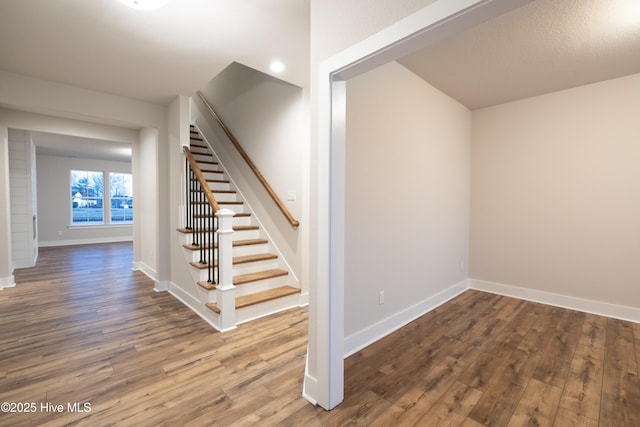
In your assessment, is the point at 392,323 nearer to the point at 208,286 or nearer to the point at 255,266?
the point at 255,266

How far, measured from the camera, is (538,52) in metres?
2.44

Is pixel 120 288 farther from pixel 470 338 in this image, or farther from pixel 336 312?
pixel 470 338

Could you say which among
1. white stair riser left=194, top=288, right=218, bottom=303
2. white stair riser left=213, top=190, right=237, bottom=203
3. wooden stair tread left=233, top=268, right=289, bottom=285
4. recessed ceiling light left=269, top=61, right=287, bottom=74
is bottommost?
white stair riser left=194, top=288, right=218, bottom=303

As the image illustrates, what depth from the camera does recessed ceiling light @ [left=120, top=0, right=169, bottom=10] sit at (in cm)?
180

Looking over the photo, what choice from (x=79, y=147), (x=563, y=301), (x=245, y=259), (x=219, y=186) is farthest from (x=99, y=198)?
(x=563, y=301)

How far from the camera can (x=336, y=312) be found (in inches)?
67.5

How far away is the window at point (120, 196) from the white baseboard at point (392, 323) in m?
9.44

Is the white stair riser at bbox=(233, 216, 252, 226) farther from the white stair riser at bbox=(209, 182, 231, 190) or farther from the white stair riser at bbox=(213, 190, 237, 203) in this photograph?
the white stair riser at bbox=(209, 182, 231, 190)

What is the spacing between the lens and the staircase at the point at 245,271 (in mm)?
2967

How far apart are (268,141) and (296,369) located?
2725 mm

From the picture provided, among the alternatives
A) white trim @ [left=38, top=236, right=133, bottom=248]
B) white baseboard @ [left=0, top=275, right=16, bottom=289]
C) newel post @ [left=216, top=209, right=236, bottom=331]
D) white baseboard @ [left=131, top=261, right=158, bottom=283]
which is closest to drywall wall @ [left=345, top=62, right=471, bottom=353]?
newel post @ [left=216, top=209, right=236, bottom=331]

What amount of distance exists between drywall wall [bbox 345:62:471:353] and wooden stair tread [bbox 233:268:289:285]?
1.29 meters

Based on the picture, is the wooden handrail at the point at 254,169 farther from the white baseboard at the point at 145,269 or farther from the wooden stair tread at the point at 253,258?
the white baseboard at the point at 145,269

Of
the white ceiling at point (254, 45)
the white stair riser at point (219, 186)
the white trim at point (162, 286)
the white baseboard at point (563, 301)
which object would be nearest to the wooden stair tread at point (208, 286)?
the white trim at point (162, 286)
